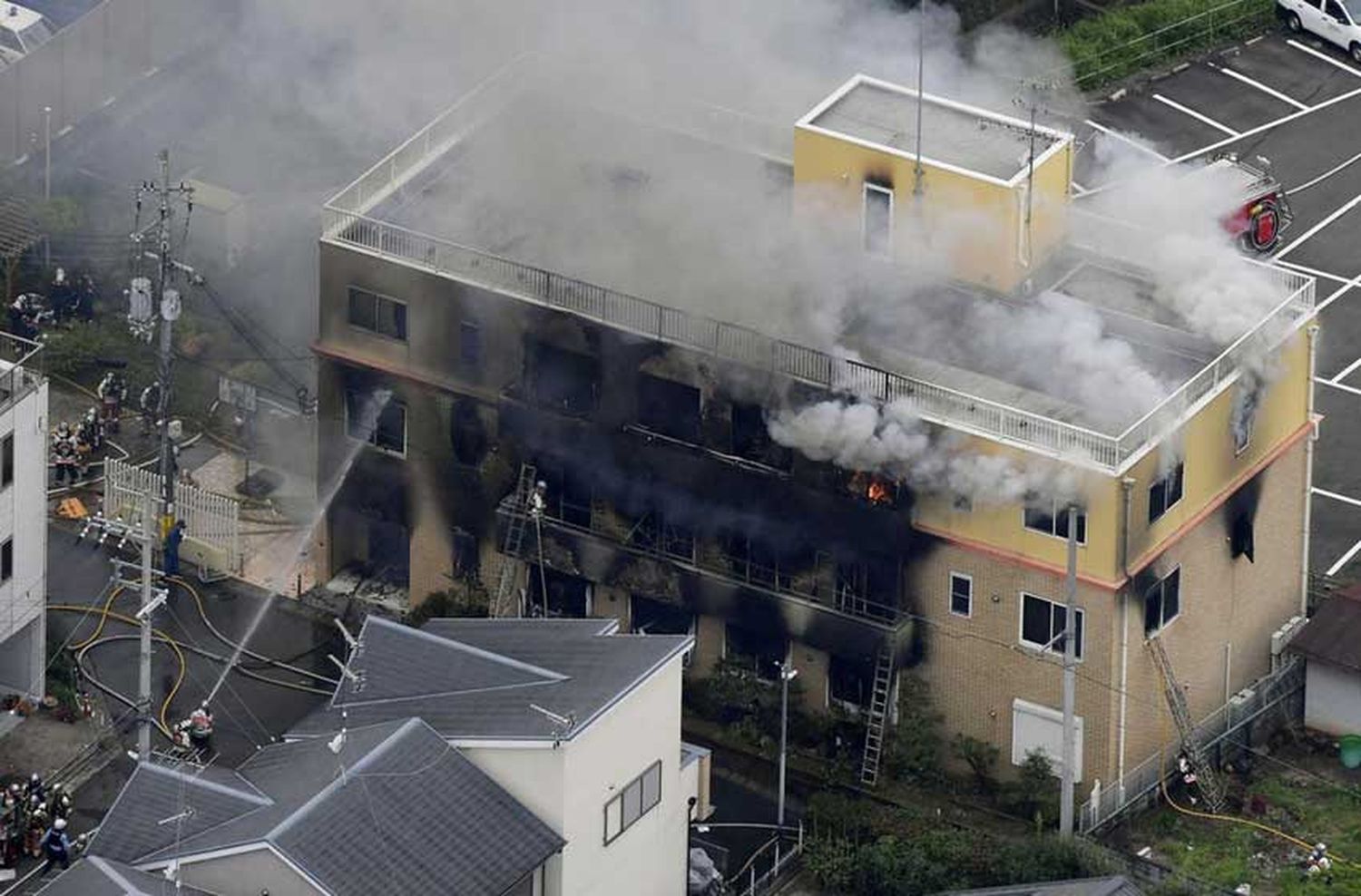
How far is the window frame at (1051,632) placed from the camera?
77.8 metres

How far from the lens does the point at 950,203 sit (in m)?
80.8

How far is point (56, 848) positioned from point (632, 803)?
10.2 meters

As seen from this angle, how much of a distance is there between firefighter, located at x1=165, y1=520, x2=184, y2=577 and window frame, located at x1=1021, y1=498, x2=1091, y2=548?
17.4 metres

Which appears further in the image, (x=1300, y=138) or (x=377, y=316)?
(x=1300, y=138)

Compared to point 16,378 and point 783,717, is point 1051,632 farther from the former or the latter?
point 16,378

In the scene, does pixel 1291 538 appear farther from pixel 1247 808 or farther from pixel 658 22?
pixel 658 22

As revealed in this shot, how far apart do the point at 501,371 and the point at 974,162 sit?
950cm

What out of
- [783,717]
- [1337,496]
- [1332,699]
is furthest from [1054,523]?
[1337,496]

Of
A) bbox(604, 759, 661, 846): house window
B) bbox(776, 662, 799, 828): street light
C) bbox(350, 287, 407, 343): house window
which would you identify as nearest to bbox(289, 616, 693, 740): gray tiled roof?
bbox(604, 759, 661, 846): house window

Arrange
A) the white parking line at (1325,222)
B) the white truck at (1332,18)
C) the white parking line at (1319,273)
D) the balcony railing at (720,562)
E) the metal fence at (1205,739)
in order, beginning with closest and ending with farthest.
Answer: the metal fence at (1205,739), the balcony railing at (720,562), the white parking line at (1319,273), the white parking line at (1325,222), the white truck at (1332,18)

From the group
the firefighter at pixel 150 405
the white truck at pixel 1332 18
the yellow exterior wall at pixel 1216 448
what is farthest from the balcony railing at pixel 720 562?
the white truck at pixel 1332 18

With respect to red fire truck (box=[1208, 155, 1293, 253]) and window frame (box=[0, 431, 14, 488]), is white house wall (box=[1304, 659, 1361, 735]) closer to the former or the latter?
red fire truck (box=[1208, 155, 1293, 253])

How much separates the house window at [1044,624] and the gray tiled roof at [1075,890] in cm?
719

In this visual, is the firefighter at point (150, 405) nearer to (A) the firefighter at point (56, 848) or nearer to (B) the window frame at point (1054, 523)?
Result: (A) the firefighter at point (56, 848)
